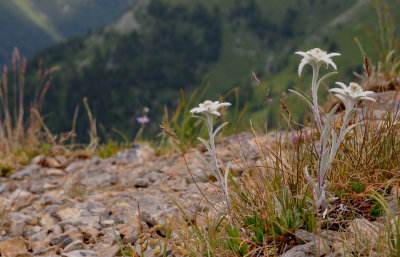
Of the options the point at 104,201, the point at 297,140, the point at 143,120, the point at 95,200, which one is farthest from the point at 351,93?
the point at 143,120

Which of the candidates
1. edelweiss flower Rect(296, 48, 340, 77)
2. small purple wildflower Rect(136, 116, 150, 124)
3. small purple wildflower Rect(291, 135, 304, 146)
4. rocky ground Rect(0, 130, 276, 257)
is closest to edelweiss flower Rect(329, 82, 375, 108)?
edelweiss flower Rect(296, 48, 340, 77)

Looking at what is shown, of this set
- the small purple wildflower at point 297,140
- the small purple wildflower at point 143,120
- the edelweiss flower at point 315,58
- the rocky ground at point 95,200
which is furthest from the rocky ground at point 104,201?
the edelweiss flower at point 315,58

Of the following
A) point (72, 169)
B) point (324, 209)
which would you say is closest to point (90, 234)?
point (324, 209)

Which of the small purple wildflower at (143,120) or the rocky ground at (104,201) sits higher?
the small purple wildflower at (143,120)

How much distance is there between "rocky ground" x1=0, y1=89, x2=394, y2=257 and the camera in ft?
11.8

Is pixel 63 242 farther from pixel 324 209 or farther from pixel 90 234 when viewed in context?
pixel 324 209

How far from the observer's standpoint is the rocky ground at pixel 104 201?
361 centimetres

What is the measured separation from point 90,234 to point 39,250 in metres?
0.49

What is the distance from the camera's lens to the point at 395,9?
602ft

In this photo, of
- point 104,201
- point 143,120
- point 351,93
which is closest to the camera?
point 351,93

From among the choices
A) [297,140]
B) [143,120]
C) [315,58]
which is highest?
[315,58]

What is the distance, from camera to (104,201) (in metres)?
4.88

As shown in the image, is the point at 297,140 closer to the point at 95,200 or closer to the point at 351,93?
the point at 351,93

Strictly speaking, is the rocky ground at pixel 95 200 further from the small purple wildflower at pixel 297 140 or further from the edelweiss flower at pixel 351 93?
the edelweiss flower at pixel 351 93
